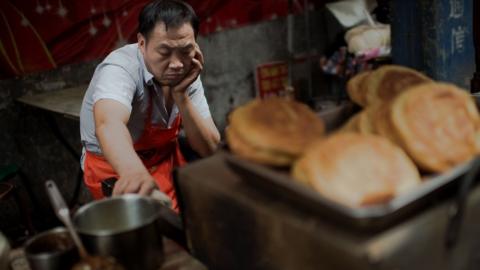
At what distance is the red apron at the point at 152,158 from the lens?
310 cm

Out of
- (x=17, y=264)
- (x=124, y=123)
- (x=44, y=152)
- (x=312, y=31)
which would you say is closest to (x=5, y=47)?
(x=44, y=152)

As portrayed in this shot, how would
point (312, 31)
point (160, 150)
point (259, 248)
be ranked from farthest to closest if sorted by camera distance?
point (312, 31) < point (160, 150) < point (259, 248)

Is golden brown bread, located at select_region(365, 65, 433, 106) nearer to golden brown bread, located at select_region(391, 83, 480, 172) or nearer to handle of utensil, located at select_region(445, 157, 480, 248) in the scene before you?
golden brown bread, located at select_region(391, 83, 480, 172)

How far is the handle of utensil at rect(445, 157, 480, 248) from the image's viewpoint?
1100mm

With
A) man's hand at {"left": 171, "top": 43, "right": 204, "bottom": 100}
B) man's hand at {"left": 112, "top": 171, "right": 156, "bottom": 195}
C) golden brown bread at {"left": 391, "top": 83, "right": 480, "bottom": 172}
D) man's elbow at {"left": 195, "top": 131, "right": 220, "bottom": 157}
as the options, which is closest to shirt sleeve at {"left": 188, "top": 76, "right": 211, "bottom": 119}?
man's elbow at {"left": 195, "top": 131, "right": 220, "bottom": 157}

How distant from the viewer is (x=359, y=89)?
5.37ft

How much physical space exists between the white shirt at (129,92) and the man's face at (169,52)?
97 mm

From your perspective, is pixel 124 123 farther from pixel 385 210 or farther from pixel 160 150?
pixel 385 210

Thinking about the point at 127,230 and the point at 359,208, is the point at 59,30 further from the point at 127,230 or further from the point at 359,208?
the point at 359,208

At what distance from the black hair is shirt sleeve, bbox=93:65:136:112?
26 centimetres

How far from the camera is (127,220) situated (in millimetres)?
1665

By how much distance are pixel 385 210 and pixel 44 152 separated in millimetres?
4540

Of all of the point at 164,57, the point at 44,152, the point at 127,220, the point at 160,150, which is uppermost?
the point at 164,57

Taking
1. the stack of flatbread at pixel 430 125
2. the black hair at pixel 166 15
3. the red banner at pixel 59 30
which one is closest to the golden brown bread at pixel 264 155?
the stack of flatbread at pixel 430 125
